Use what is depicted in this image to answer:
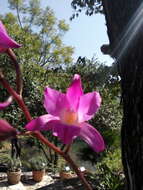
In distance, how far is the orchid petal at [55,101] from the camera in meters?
0.25

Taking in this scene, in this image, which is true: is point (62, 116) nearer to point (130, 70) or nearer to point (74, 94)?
point (74, 94)

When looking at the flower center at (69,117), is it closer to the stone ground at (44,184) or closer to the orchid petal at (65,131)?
the orchid petal at (65,131)

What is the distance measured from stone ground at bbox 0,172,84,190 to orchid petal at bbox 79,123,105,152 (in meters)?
5.55

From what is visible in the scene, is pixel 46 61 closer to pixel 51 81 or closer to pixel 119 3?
pixel 51 81

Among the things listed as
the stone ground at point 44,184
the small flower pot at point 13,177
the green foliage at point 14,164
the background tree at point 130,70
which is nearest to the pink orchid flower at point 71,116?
the background tree at point 130,70

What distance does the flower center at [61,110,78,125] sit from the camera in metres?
0.25

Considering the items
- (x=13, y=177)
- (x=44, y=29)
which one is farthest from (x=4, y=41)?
(x=44, y=29)

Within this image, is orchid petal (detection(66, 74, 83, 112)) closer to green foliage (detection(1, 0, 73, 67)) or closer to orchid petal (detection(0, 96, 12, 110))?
orchid petal (detection(0, 96, 12, 110))

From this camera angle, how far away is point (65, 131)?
0.23 m

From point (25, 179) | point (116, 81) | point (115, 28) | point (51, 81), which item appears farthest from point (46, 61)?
point (115, 28)

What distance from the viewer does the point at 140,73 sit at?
35.4 inches

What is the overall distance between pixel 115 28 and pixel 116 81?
180 inches

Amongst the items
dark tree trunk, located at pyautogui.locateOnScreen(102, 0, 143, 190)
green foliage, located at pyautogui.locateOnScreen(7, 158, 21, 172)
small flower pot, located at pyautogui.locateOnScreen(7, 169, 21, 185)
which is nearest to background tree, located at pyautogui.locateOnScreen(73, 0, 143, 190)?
dark tree trunk, located at pyautogui.locateOnScreen(102, 0, 143, 190)

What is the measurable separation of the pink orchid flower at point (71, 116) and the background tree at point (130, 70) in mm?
658
